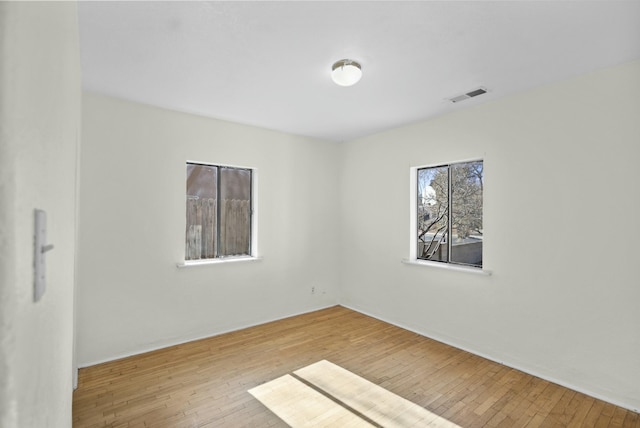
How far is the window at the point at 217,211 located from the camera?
3695 millimetres

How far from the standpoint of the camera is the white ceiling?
70.4 inches

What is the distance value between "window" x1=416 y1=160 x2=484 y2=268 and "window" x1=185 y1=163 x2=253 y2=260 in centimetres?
228

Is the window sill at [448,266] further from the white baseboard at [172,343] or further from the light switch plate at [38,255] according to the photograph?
the light switch plate at [38,255]

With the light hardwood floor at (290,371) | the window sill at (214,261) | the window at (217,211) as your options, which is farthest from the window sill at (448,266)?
the window at (217,211)

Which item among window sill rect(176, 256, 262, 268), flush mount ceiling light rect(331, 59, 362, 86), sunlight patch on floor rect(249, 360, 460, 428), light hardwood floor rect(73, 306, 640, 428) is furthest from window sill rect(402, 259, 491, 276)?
flush mount ceiling light rect(331, 59, 362, 86)

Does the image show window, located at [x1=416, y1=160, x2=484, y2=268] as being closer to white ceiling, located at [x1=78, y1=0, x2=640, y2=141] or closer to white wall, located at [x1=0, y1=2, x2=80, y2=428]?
white ceiling, located at [x1=78, y1=0, x2=640, y2=141]

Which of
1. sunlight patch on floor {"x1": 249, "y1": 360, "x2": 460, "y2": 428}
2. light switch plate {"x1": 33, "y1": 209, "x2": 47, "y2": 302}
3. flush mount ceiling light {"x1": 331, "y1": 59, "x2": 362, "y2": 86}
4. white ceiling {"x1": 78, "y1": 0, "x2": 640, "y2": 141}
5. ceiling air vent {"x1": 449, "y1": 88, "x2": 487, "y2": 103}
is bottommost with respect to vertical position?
sunlight patch on floor {"x1": 249, "y1": 360, "x2": 460, "y2": 428}

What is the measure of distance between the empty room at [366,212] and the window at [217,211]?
0.03 meters

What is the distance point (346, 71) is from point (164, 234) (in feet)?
8.32

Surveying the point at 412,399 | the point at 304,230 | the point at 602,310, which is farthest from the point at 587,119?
the point at 304,230

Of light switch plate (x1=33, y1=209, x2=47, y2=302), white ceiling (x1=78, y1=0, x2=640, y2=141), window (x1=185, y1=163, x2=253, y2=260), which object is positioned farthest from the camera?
window (x1=185, y1=163, x2=253, y2=260)

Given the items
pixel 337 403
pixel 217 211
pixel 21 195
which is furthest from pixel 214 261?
pixel 21 195

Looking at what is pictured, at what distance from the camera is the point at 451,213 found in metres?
3.65

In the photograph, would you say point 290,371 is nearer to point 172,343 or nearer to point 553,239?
point 172,343
